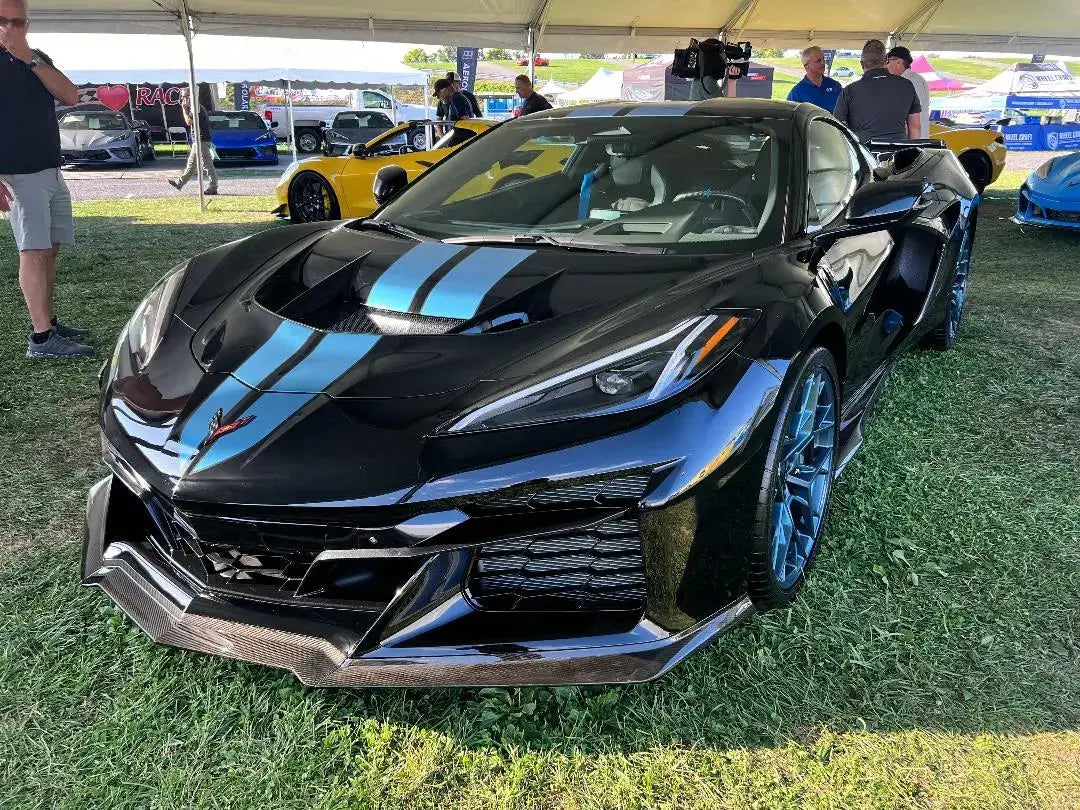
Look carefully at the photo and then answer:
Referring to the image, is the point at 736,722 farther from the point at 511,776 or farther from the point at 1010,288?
the point at 1010,288

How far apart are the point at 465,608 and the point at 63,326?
3651 millimetres

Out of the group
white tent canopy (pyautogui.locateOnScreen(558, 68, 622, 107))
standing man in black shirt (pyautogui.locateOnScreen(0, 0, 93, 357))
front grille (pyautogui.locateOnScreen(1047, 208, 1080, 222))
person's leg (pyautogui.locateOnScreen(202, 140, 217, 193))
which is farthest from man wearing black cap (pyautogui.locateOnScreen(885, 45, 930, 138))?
white tent canopy (pyautogui.locateOnScreen(558, 68, 622, 107))

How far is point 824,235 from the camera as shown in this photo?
2205mm

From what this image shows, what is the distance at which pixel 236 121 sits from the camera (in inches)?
760

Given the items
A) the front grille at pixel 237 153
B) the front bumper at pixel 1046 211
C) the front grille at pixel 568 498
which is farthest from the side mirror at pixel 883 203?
the front grille at pixel 237 153

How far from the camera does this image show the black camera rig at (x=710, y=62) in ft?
20.7

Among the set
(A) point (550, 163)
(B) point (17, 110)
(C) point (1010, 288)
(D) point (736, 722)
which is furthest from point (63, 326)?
(C) point (1010, 288)

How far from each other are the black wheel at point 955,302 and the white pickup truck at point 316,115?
796 inches

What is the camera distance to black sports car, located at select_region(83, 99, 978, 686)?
1448 mm

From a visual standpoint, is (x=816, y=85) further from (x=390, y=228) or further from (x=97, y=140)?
(x=97, y=140)

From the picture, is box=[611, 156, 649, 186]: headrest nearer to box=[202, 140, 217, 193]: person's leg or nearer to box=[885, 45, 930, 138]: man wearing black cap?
box=[885, 45, 930, 138]: man wearing black cap

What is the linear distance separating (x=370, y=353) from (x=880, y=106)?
18.3ft

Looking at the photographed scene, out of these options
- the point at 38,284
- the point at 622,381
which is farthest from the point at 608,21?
the point at 622,381

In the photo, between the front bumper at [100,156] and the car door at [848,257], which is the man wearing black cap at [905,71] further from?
the front bumper at [100,156]
